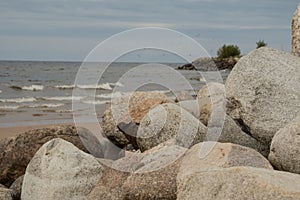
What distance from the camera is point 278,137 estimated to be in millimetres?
5484

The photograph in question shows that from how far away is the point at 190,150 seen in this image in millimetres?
5770

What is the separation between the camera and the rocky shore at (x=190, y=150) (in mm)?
4477

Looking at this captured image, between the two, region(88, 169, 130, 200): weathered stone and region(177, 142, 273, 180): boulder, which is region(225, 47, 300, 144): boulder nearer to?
region(177, 142, 273, 180): boulder

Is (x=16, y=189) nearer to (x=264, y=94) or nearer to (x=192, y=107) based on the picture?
(x=192, y=107)

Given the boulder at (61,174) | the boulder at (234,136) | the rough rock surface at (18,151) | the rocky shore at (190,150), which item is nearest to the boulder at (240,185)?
Answer: the rocky shore at (190,150)

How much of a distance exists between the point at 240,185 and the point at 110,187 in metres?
2.04

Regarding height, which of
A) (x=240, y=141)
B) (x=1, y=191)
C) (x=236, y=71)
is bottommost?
(x=1, y=191)

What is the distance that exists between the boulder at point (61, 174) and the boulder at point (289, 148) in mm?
2108

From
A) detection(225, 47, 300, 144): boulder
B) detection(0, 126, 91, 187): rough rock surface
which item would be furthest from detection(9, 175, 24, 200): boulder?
detection(225, 47, 300, 144): boulder

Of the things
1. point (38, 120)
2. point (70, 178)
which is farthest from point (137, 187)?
point (38, 120)

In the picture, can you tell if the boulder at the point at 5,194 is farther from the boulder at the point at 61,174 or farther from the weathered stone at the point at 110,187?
the weathered stone at the point at 110,187

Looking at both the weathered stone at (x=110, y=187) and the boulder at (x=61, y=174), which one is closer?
the weathered stone at (x=110, y=187)

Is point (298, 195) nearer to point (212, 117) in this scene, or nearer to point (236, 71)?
point (236, 71)

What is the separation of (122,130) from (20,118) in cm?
977
